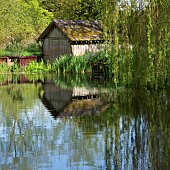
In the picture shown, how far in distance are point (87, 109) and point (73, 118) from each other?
6.16ft

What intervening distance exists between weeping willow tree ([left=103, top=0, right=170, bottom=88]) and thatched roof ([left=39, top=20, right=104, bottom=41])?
54.5 ft

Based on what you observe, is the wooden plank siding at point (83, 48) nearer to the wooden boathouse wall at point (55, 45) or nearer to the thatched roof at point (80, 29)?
the wooden boathouse wall at point (55, 45)

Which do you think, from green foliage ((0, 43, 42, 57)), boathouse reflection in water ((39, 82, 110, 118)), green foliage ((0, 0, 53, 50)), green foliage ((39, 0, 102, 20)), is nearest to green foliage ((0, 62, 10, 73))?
green foliage ((0, 43, 42, 57))

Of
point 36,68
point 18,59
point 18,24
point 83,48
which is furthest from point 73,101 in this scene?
point 18,24

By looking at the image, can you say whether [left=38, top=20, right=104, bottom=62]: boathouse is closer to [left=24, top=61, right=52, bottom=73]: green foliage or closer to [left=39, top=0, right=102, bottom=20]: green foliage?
[left=24, top=61, right=52, bottom=73]: green foliage

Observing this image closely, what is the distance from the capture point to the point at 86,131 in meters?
11.9

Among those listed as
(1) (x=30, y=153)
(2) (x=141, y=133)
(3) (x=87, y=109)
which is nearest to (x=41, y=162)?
(1) (x=30, y=153)

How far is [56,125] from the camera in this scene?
12844 mm

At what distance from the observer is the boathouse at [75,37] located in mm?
35000

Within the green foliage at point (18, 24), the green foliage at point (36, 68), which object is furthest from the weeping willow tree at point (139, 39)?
the green foliage at point (18, 24)

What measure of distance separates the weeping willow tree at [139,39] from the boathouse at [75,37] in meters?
16.7

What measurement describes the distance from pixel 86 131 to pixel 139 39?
22.2 feet

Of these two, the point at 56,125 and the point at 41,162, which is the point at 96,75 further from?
the point at 41,162

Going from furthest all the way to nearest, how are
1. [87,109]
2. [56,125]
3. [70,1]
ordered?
1. [70,1]
2. [87,109]
3. [56,125]
